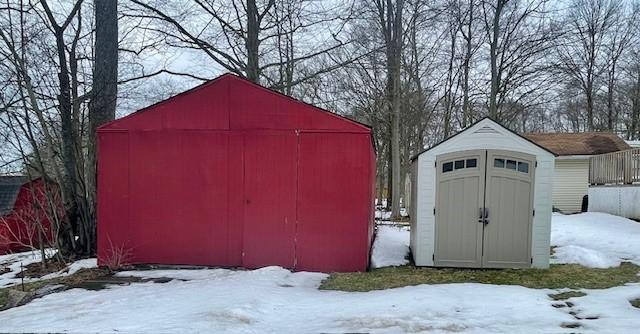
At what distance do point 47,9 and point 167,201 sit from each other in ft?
20.1

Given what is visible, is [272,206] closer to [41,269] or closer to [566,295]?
[566,295]

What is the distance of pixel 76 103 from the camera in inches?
428

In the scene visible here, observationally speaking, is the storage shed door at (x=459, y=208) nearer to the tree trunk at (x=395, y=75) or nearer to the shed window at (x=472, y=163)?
the shed window at (x=472, y=163)

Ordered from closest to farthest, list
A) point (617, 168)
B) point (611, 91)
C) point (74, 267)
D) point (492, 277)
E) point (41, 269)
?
point (492, 277), point (74, 267), point (41, 269), point (617, 168), point (611, 91)

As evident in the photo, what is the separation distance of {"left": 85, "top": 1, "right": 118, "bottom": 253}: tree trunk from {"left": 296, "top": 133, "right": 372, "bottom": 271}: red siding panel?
18.1ft

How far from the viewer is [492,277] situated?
7.81 meters

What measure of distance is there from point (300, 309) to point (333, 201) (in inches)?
110

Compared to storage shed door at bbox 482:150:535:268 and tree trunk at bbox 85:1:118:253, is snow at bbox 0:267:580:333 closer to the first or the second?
storage shed door at bbox 482:150:535:268

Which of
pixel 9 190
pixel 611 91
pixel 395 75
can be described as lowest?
pixel 9 190

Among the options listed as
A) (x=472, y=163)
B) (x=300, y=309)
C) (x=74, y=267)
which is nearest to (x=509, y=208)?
(x=472, y=163)

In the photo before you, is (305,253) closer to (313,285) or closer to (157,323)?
(313,285)

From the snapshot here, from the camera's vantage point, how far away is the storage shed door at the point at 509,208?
8.38 m

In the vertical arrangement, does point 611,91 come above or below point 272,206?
above

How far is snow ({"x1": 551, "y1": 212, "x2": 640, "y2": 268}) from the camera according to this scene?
365 inches
